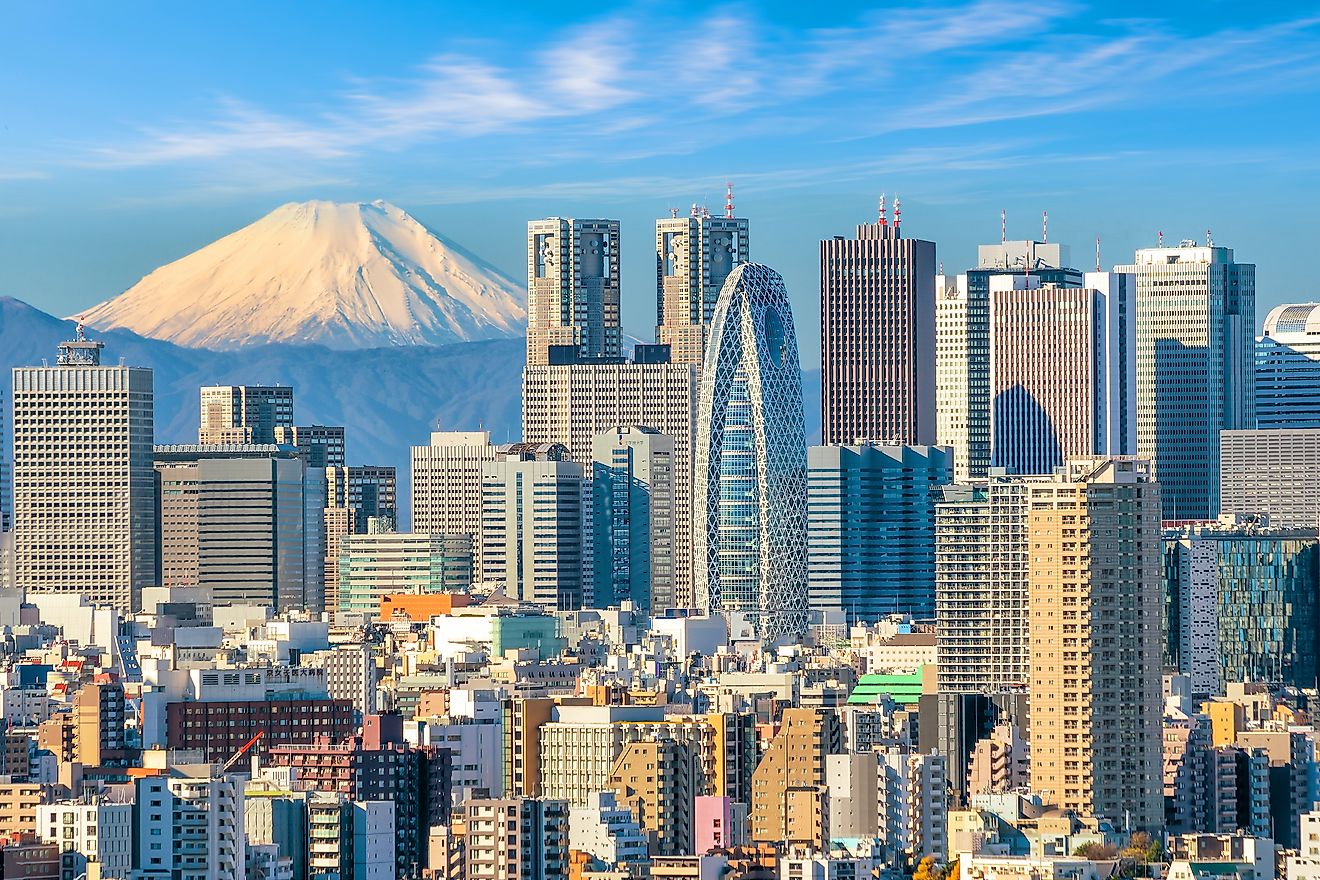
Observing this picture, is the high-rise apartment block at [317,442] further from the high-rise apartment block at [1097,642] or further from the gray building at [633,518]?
the high-rise apartment block at [1097,642]

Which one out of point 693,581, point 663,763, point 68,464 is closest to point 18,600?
point 68,464

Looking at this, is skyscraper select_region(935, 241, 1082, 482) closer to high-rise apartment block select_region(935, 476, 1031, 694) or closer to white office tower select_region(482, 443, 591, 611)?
white office tower select_region(482, 443, 591, 611)

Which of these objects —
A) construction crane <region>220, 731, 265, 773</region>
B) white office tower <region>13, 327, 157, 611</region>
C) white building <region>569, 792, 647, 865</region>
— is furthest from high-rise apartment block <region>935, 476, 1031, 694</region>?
white office tower <region>13, 327, 157, 611</region>

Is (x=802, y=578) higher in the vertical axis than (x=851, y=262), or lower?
lower

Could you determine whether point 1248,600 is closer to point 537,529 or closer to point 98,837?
point 537,529

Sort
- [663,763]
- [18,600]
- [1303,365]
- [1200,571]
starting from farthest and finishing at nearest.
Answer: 1. [1303,365]
2. [18,600]
3. [1200,571]
4. [663,763]

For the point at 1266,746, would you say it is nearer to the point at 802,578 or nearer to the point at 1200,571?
the point at 1200,571

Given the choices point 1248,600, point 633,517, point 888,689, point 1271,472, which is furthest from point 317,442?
point 888,689
